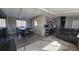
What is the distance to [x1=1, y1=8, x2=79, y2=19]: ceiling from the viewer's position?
59.2 inches

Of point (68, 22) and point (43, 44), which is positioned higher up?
point (68, 22)

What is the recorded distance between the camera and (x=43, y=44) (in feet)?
5.54

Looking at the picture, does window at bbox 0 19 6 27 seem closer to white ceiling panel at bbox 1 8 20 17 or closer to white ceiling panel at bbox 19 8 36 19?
white ceiling panel at bbox 1 8 20 17

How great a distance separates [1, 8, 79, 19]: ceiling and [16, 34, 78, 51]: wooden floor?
51cm

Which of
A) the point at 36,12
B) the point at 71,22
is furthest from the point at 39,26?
the point at 71,22

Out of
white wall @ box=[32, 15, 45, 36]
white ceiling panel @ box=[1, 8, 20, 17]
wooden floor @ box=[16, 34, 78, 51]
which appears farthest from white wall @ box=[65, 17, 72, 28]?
white ceiling panel @ box=[1, 8, 20, 17]

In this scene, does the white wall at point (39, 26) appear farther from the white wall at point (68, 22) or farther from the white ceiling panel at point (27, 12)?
the white wall at point (68, 22)

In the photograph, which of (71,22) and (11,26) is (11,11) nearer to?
(11,26)

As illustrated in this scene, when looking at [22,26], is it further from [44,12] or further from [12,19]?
[44,12]

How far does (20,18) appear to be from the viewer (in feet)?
5.35

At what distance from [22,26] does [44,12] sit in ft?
1.96

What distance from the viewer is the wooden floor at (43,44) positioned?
5.28 feet

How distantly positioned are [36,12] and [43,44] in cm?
74
